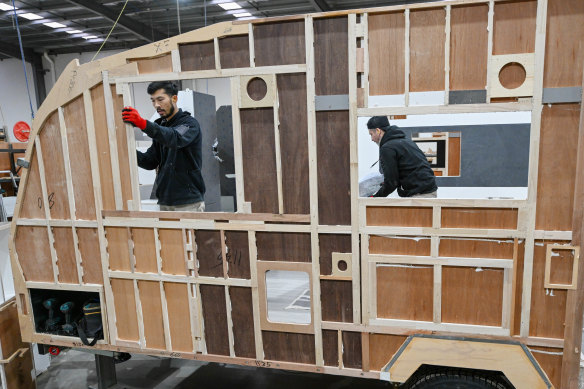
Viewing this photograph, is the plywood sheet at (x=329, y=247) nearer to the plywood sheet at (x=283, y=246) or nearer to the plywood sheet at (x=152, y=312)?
the plywood sheet at (x=283, y=246)

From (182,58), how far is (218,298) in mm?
2066

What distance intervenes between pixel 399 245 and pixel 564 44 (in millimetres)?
1732

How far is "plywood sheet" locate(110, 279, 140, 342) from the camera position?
3.71 m

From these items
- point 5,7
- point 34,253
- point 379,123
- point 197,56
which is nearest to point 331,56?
point 197,56

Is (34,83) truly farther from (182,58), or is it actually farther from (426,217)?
(426,217)

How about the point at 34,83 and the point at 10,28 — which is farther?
the point at 34,83

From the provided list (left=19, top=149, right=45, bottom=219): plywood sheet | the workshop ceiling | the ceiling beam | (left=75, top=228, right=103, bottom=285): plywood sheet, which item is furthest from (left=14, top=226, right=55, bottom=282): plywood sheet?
the ceiling beam

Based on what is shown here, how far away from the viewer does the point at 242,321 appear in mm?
3441

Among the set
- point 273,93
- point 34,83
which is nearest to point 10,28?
point 34,83

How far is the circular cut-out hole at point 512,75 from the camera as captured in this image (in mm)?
2686

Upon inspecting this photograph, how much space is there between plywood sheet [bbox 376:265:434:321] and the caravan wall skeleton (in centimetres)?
1

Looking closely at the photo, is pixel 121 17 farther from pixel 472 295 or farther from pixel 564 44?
pixel 472 295

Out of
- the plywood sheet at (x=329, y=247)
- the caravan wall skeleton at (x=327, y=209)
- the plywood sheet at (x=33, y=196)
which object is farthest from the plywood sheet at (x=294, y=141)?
the plywood sheet at (x=33, y=196)

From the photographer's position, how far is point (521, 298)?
9.30ft
